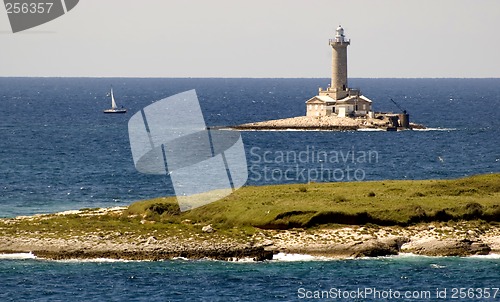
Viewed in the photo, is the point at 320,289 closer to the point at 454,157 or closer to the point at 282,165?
the point at 282,165

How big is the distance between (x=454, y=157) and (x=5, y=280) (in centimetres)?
8375

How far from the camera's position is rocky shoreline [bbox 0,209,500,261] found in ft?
214

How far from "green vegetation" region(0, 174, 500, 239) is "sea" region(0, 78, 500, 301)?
4.37 m

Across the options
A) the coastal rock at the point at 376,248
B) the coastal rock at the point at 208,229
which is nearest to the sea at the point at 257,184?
the coastal rock at the point at 376,248

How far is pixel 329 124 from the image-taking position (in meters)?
176

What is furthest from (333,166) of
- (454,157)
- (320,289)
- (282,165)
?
(320,289)

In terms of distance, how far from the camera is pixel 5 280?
6022 centimetres

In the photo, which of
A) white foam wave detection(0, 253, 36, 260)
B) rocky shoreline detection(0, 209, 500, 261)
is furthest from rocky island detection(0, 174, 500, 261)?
white foam wave detection(0, 253, 36, 260)

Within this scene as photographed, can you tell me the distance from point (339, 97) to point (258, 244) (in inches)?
4547

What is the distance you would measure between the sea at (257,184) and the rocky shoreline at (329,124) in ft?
10.1

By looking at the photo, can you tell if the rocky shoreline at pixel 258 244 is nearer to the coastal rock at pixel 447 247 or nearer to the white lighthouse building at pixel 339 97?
the coastal rock at pixel 447 247

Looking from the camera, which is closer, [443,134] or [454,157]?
[454,157]
